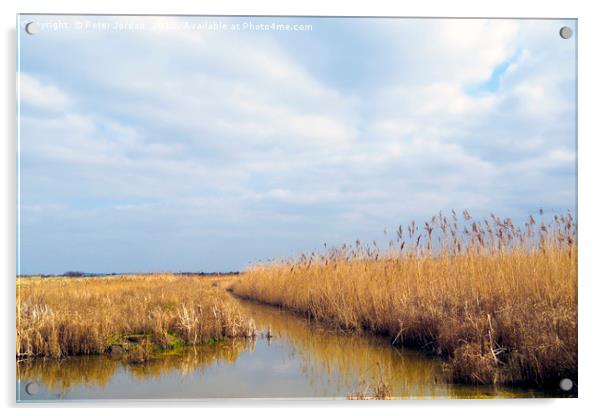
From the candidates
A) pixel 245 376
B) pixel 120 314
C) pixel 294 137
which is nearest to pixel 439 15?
pixel 294 137

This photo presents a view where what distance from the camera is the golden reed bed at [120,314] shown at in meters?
3.01

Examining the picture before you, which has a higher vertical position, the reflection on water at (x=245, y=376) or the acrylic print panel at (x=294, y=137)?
the acrylic print panel at (x=294, y=137)

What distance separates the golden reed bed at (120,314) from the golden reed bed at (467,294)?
1.42 feet

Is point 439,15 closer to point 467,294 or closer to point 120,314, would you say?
point 467,294

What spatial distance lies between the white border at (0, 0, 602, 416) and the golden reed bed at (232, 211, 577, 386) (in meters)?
0.13

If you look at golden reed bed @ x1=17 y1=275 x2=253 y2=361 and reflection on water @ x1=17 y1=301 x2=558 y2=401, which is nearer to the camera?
reflection on water @ x1=17 y1=301 x2=558 y2=401

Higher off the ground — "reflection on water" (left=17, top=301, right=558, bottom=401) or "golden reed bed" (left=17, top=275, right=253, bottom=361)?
"golden reed bed" (left=17, top=275, right=253, bottom=361)

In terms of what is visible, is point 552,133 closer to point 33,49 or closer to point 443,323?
point 443,323

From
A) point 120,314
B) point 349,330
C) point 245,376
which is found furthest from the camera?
point 349,330

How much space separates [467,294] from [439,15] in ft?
6.62

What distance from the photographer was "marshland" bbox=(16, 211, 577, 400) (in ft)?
9.59

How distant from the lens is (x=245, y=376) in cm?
304
